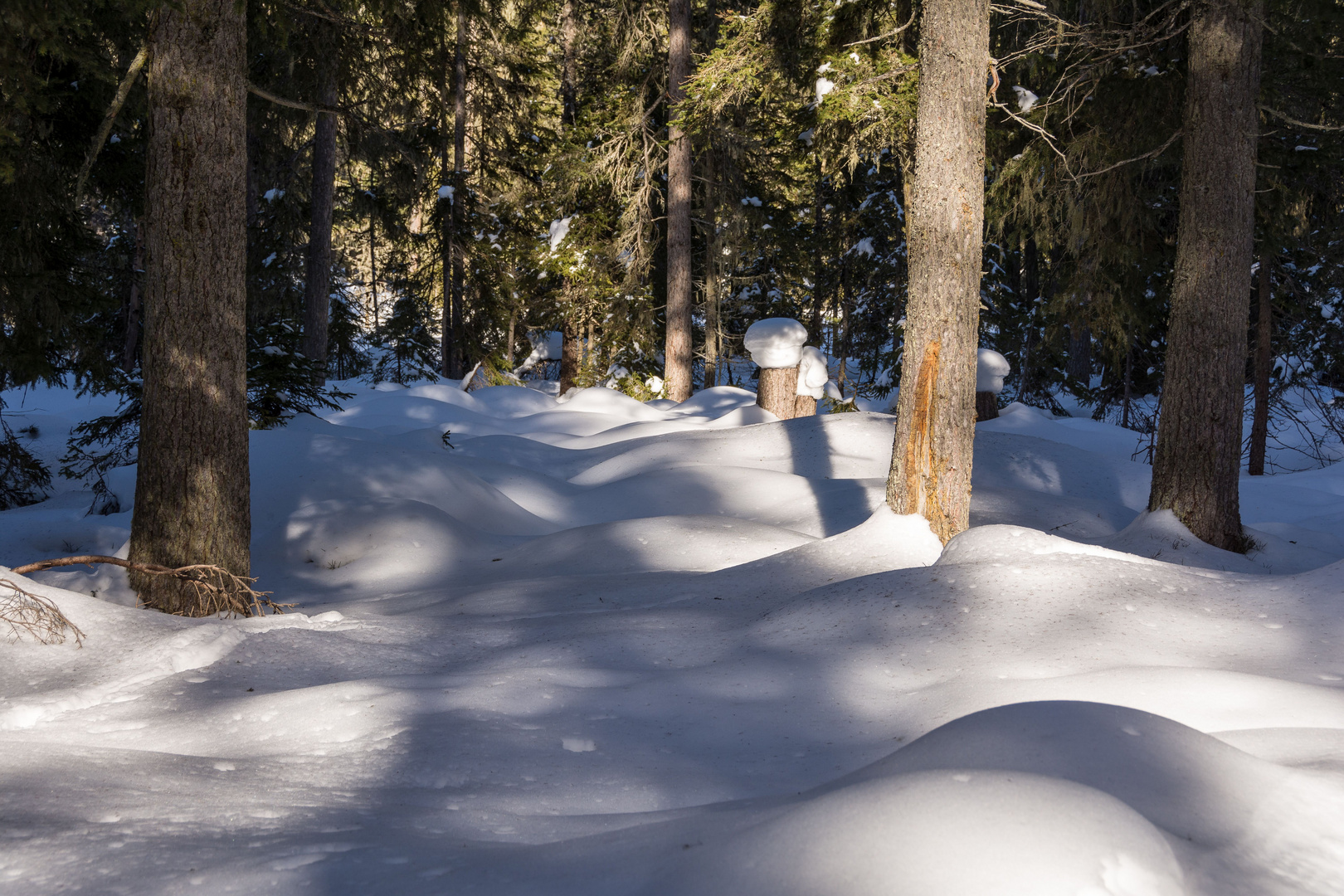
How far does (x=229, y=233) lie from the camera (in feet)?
17.0

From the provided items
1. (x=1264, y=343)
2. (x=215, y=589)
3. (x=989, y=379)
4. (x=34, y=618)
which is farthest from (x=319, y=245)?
(x=1264, y=343)

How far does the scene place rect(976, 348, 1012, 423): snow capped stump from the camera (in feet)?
41.3

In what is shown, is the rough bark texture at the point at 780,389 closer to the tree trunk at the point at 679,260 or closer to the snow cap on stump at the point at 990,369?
the snow cap on stump at the point at 990,369

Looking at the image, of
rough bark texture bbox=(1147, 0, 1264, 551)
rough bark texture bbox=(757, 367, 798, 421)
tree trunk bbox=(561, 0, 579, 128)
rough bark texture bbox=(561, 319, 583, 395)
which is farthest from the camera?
rough bark texture bbox=(561, 319, 583, 395)

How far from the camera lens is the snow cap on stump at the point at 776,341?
12.9 m

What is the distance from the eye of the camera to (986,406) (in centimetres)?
1317

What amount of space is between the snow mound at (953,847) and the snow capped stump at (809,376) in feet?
38.0

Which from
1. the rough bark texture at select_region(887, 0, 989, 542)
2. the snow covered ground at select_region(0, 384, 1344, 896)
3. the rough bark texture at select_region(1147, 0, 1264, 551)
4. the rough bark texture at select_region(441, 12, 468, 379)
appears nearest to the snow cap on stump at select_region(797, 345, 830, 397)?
the snow covered ground at select_region(0, 384, 1344, 896)

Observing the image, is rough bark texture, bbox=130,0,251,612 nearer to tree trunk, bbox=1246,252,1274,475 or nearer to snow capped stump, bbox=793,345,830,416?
snow capped stump, bbox=793,345,830,416

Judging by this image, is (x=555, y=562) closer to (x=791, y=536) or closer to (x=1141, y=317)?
(x=791, y=536)

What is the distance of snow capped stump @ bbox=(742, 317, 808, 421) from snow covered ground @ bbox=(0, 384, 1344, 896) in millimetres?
5964

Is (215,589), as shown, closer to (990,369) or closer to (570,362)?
(990,369)

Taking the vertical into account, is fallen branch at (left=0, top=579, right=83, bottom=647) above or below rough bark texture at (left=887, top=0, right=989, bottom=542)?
below

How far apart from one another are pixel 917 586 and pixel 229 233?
4425 mm
